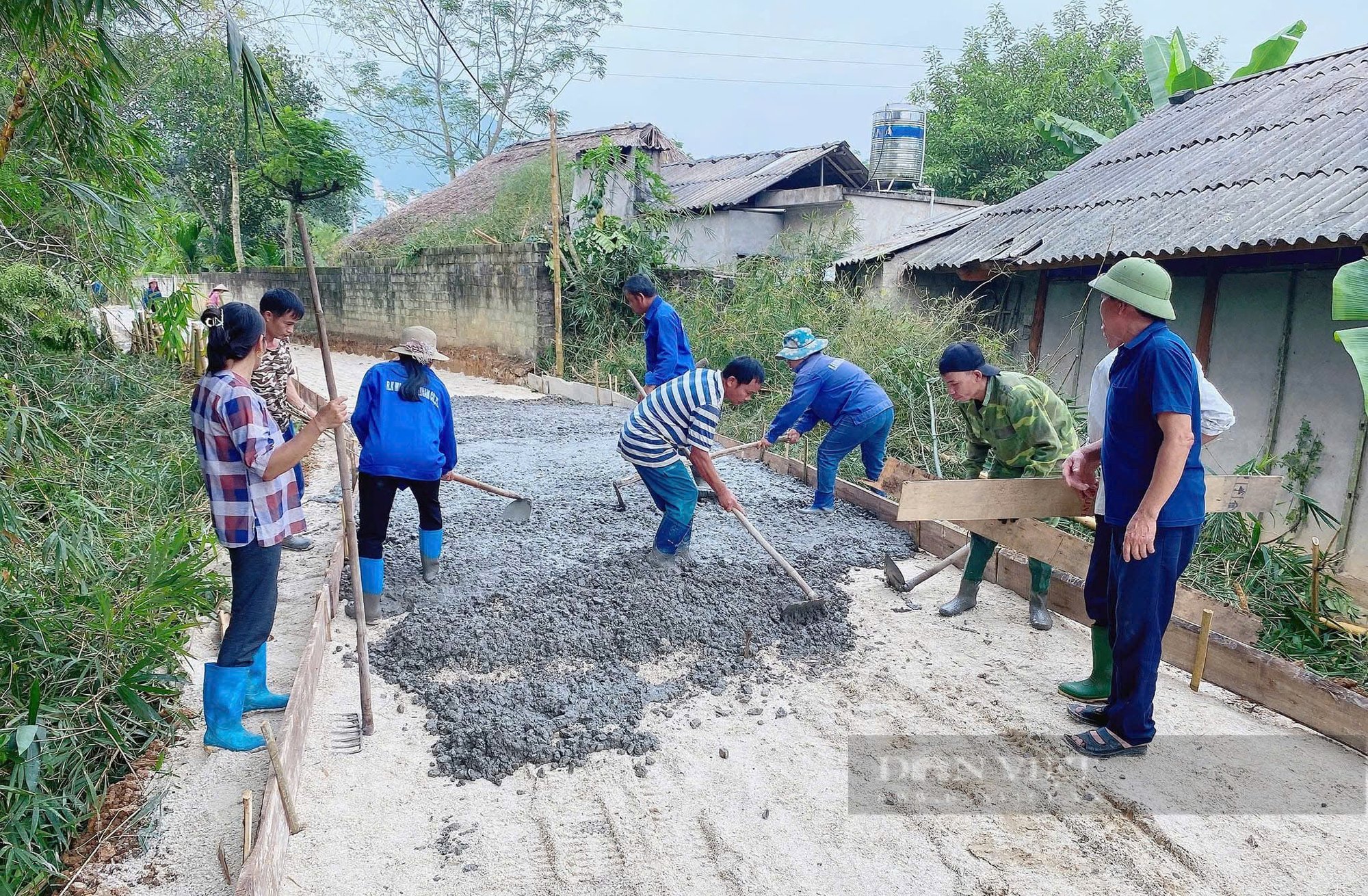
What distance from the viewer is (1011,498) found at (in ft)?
10.9

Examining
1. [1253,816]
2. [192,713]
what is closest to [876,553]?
[1253,816]

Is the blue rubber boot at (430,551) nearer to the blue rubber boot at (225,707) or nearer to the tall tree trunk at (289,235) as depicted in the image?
the blue rubber boot at (225,707)

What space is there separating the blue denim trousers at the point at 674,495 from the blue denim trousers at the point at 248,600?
2.01m

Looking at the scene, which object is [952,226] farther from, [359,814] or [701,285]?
[359,814]

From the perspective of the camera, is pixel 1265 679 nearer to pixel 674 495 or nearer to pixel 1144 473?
pixel 1144 473

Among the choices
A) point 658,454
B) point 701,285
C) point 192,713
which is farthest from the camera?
point 701,285

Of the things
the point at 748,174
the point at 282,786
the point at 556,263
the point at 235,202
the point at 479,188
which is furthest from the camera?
the point at 479,188

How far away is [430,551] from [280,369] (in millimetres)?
1412

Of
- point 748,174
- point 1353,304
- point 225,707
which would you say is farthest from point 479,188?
point 225,707

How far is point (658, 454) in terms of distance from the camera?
4.38m

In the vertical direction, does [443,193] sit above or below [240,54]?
above

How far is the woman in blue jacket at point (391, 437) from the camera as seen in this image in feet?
12.7

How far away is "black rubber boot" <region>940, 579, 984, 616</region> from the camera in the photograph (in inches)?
168

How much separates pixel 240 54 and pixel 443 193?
16643 mm
